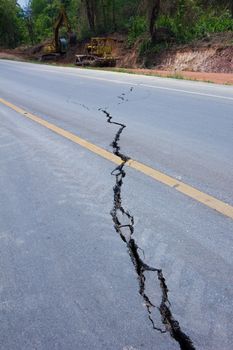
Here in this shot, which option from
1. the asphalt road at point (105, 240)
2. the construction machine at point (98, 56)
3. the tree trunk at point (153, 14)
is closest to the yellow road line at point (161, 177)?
the asphalt road at point (105, 240)

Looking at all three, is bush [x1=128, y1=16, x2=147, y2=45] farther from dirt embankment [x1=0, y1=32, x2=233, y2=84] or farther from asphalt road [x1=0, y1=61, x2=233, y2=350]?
asphalt road [x1=0, y1=61, x2=233, y2=350]

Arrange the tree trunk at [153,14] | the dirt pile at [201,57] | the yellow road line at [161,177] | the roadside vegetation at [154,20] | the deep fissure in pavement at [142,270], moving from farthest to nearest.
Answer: the tree trunk at [153,14] < the roadside vegetation at [154,20] < the dirt pile at [201,57] < the yellow road line at [161,177] < the deep fissure in pavement at [142,270]

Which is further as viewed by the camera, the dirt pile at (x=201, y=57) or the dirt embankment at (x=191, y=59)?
the dirt pile at (x=201, y=57)

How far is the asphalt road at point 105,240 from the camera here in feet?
7.09

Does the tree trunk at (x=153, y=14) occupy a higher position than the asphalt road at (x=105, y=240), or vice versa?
the tree trunk at (x=153, y=14)

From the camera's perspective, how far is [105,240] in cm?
301

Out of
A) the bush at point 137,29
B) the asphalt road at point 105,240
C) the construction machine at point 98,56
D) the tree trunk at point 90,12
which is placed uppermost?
the tree trunk at point 90,12

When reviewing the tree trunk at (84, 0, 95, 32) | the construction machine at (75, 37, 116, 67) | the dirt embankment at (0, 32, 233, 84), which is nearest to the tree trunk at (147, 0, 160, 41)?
the dirt embankment at (0, 32, 233, 84)

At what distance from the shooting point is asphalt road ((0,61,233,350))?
216cm

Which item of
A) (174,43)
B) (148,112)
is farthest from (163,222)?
(174,43)

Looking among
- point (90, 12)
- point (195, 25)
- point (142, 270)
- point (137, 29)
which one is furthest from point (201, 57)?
point (90, 12)

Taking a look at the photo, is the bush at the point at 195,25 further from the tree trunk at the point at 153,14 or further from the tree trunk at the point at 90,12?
the tree trunk at the point at 90,12

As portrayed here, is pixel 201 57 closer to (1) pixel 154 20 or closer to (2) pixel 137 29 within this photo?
(1) pixel 154 20

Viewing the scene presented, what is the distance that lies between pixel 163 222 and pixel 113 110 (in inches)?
195
